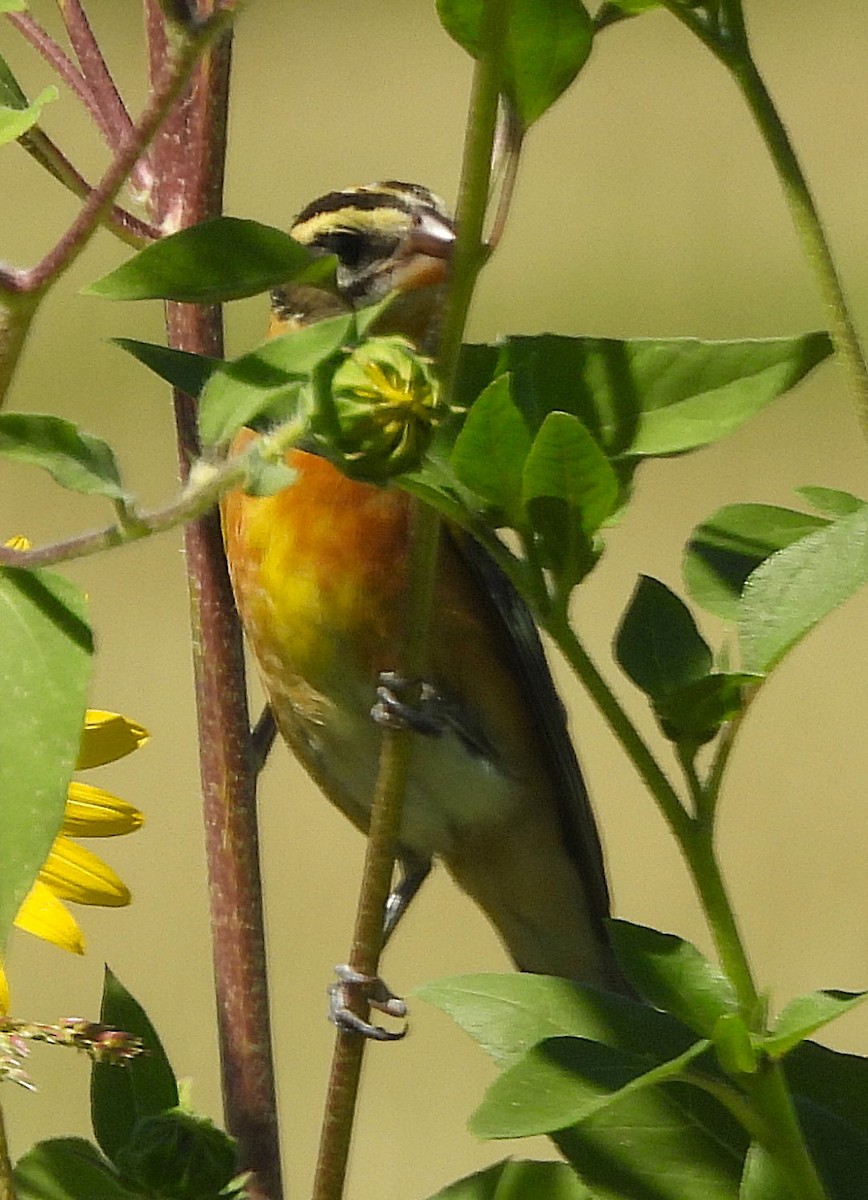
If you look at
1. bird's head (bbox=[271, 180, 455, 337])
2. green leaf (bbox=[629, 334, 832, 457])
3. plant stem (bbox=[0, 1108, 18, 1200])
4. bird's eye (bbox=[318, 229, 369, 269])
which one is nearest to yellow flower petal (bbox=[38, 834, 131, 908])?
plant stem (bbox=[0, 1108, 18, 1200])

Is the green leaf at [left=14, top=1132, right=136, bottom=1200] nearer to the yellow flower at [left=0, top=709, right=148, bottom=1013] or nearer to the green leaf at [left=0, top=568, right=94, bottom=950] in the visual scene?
the yellow flower at [left=0, top=709, right=148, bottom=1013]

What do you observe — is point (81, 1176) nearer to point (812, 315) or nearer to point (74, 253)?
point (74, 253)

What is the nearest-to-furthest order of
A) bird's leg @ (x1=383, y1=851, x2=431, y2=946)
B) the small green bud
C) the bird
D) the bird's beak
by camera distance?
the small green bud < the bird's beak < the bird < bird's leg @ (x1=383, y1=851, x2=431, y2=946)

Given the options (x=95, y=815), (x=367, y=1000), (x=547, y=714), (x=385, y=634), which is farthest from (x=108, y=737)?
(x=547, y=714)

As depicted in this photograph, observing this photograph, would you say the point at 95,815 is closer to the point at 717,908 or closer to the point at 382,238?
the point at 717,908

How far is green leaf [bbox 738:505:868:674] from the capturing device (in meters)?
0.32

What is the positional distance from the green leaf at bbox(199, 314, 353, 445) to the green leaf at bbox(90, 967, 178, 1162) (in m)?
0.19

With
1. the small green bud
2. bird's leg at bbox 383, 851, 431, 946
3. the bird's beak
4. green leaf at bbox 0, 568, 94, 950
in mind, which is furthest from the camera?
bird's leg at bbox 383, 851, 431, 946

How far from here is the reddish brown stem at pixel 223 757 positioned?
1.58 feet

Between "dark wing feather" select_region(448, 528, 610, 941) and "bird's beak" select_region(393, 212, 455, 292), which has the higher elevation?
"bird's beak" select_region(393, 212, 455, 292)

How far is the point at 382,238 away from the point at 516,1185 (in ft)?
1.78

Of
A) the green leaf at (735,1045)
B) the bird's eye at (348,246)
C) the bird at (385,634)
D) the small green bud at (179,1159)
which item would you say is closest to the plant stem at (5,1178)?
the small green bud at (179,1159)

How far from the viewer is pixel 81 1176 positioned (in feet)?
1.45

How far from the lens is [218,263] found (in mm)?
324
